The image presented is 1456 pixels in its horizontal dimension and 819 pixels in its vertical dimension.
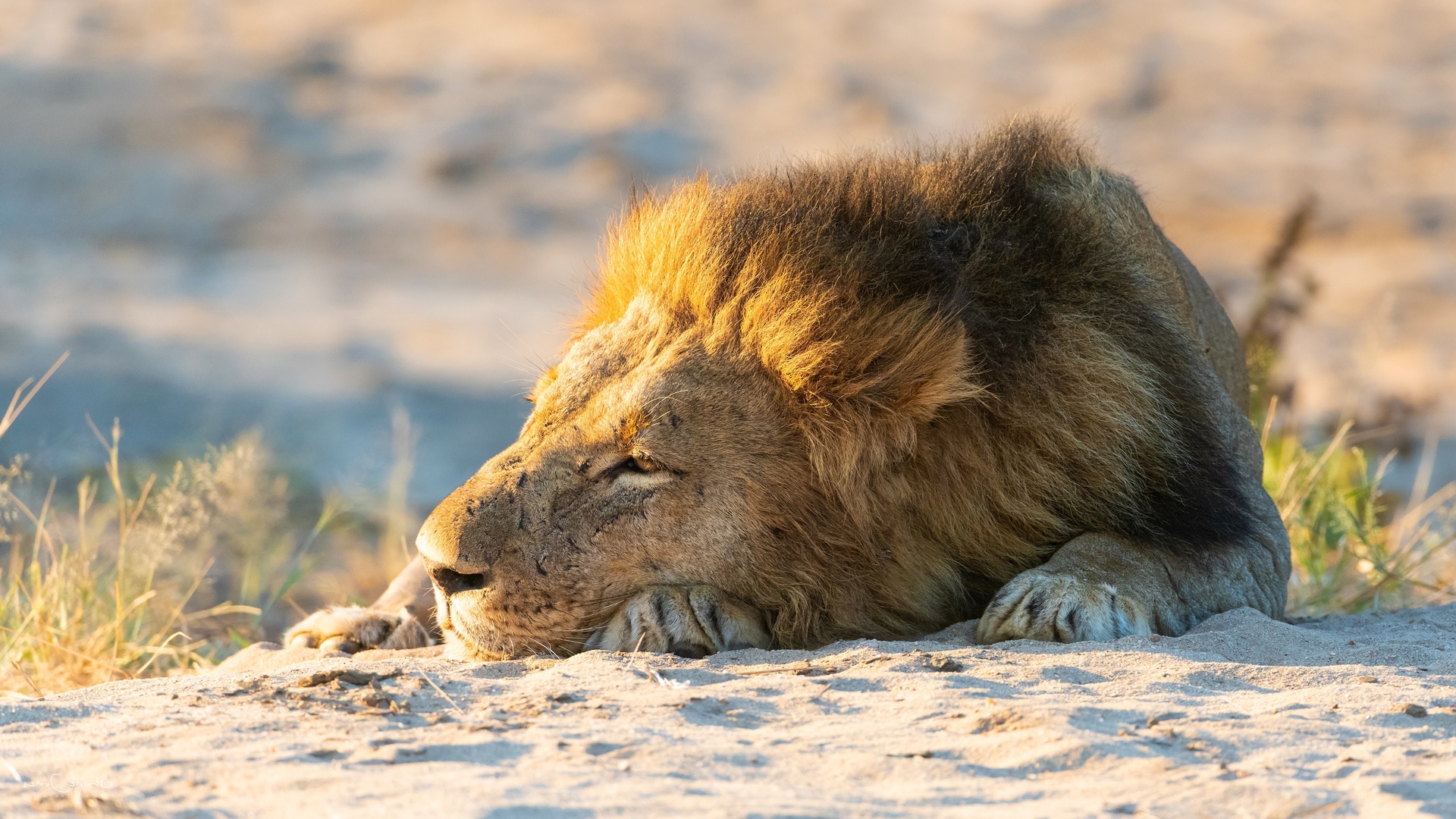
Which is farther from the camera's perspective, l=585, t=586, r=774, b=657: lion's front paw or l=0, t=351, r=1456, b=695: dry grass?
l=0, t=351, r=1456, b=695: dry grass

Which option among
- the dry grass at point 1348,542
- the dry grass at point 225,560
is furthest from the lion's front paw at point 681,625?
the dry grass at point 1348,542

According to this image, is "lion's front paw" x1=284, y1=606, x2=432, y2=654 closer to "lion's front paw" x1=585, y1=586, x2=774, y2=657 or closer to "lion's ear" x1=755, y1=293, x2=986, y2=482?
"lion's front paw" x1=585, y1=586, x2=774, y2=657

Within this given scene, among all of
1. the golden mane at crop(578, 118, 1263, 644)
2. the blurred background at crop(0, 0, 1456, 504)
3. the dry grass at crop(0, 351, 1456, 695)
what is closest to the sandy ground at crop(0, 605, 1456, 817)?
the golden mane at crop(578, 118, 1263, 644)

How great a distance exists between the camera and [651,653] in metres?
3.16

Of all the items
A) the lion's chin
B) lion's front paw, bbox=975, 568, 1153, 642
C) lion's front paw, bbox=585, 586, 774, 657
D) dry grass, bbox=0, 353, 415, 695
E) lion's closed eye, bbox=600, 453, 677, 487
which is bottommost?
dry grass, bbox=0, 353, 415, 695

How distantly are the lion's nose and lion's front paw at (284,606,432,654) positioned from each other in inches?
26.1

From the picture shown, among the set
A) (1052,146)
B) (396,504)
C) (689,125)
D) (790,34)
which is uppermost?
(790,34)

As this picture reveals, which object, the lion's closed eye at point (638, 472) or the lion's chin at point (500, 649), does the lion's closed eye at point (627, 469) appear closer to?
the lion's closed eye at point (638, 472)

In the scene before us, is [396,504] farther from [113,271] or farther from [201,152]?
[201,152]

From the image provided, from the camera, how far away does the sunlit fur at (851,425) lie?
3312mm

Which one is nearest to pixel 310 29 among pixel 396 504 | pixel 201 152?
pixel 201 152

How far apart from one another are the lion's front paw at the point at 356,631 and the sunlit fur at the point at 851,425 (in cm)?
69

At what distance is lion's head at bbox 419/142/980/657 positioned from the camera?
3281 millimetres

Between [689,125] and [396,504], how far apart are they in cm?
759
